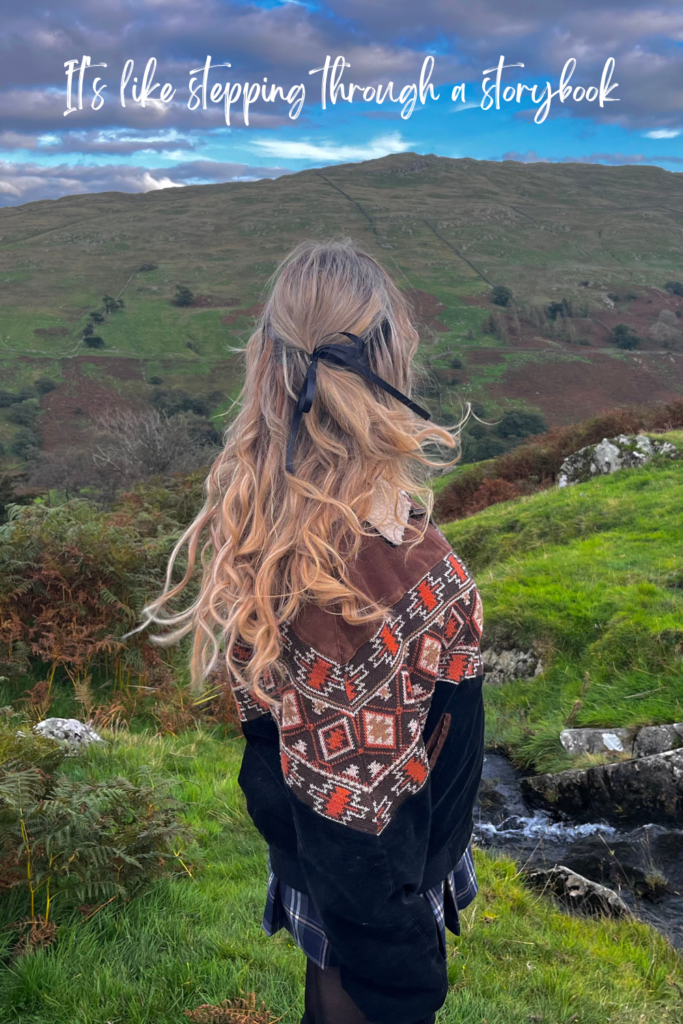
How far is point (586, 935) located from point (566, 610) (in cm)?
487

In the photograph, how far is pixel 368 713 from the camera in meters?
1.69

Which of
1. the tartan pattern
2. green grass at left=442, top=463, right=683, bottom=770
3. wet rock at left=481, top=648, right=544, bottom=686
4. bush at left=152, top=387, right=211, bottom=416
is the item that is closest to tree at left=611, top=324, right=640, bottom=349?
bush at left=152, top=387, right=211, bottom=416

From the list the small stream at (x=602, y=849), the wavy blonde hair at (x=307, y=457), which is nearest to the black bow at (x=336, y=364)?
the wavy blonde hair at (x=307, y=457)

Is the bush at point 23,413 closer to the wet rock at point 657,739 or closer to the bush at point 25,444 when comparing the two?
the bush at point 25,444

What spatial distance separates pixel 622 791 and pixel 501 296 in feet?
330

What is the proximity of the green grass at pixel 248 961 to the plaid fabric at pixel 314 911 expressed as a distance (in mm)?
1196

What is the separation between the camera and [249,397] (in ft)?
7.18

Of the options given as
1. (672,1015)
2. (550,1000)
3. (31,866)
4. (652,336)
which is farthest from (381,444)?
(652,336)

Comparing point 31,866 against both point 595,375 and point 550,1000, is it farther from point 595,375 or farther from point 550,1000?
point 595,375

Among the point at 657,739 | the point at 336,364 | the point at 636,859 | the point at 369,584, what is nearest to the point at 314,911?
the point at 369,584

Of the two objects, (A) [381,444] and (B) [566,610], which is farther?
(B) [566,610]

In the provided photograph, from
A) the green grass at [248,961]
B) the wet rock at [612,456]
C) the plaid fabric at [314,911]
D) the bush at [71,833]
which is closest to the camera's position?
the plaid fabric at [314,911]

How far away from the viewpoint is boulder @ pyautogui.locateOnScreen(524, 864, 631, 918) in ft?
15.8

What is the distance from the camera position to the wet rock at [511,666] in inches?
335
